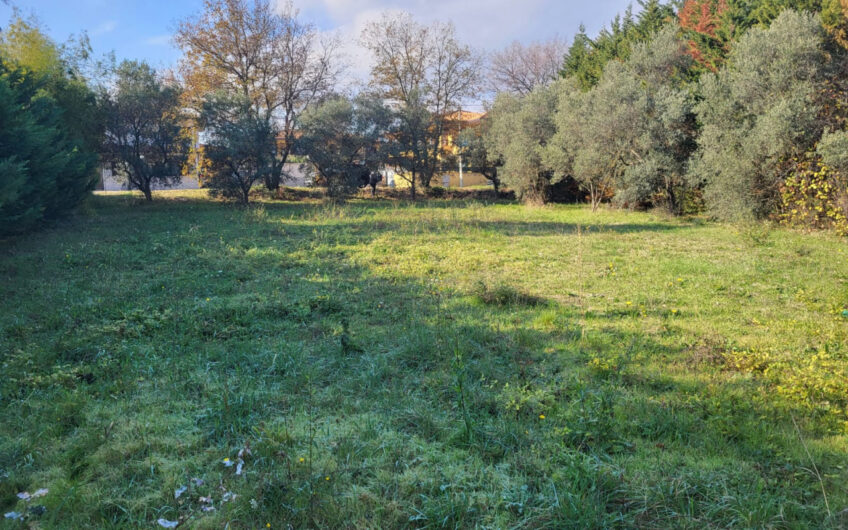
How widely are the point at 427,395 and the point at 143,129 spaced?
18155 millimetres

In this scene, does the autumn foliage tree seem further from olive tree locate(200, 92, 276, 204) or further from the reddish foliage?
olive tree locate(200, 92, 276, 204)

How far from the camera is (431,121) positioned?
24609 mm

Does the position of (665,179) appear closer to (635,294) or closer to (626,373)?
(635,294)

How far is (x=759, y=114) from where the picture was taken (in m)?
11.7

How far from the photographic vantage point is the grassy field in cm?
246

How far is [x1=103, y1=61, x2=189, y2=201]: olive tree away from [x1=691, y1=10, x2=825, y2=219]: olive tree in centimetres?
1765

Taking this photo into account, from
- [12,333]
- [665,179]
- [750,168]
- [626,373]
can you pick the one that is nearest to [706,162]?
[750,168]

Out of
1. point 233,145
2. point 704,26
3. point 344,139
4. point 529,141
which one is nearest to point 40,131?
point 233,145

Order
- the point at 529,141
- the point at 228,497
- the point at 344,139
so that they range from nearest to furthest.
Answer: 1. the point at 228,497
2. the point at 529,141
3. the point at 344,139

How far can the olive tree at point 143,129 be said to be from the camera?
17.1 m

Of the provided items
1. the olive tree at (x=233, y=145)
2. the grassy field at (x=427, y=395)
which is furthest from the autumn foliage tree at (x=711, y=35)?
the olive tree at (x=233, y=145)

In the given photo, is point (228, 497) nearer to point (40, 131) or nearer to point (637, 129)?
point (40, 131)

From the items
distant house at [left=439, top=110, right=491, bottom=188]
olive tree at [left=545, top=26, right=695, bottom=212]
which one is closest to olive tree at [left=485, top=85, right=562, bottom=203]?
olive tree at [left=545, top=26, right=695, bottom=212]

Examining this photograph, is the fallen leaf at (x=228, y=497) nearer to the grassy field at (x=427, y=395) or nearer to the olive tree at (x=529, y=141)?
the grassy field at (x=427, y=395)
